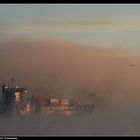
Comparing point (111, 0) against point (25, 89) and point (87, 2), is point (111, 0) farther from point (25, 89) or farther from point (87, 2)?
point (25, 89)

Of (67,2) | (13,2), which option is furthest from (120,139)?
(13,2)

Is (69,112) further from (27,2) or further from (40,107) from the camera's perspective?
(27,2)

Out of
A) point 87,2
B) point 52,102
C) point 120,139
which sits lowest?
point 120,139

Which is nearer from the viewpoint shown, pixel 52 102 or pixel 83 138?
pixel 83 138

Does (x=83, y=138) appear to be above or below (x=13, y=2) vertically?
below

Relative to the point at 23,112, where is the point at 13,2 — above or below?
above

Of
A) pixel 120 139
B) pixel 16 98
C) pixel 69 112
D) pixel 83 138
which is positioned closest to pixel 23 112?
pixel 16 98
